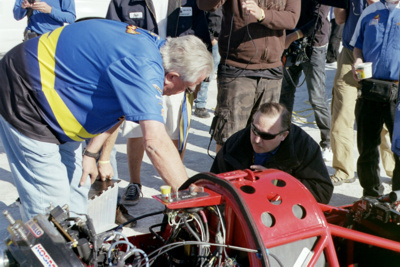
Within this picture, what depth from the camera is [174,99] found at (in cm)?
427

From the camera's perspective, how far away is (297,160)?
3121mm

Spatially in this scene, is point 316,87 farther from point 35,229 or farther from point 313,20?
point 35,229

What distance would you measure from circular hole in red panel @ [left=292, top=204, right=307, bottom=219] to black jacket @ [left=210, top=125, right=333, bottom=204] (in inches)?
35.7

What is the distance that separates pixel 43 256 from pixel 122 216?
207cm

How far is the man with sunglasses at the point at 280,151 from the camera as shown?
10.2 ft

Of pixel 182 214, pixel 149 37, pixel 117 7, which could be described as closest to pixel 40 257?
pixel 182 214

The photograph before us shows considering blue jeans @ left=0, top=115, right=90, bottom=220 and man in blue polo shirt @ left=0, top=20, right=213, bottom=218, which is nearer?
man in blue polo shirt @ left=0, top=20, right=213, bottom=218

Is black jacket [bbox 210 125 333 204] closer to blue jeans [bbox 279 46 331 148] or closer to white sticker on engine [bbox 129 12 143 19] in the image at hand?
white sticker on engine [bbox 129 12 143 19]

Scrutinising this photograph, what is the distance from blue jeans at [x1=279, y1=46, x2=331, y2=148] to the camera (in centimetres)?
536

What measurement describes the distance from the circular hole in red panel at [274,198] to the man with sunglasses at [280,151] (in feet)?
2.75

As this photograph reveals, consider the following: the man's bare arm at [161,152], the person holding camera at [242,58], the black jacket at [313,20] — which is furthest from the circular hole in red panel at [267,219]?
the black jacket at [313,20]

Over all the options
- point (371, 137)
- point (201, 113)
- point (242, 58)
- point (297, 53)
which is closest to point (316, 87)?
point (297, 53)

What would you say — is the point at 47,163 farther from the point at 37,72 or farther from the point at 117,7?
the point at 117,7

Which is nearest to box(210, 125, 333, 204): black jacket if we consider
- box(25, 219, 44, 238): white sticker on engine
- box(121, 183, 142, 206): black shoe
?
box(121, 183, 142, 206): black shoe
